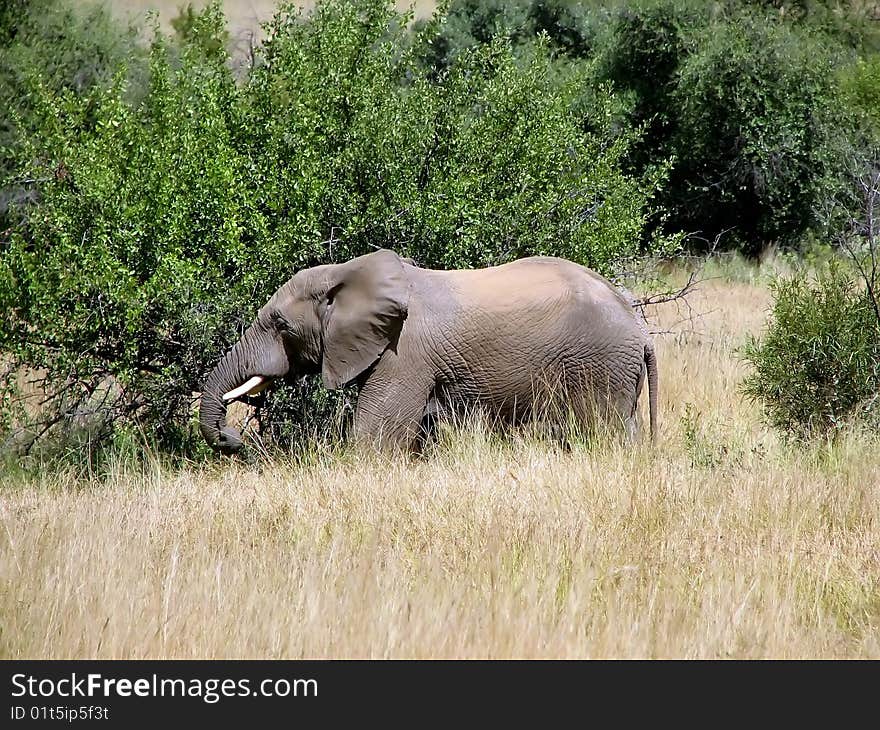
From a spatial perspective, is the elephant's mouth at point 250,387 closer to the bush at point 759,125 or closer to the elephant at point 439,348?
the elephant at point 439,348

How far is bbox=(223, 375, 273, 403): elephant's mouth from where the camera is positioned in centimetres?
849

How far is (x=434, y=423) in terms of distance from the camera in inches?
342

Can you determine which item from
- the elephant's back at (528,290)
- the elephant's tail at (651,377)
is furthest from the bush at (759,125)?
the elephant's back at (528,290)

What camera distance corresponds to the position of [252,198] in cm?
912

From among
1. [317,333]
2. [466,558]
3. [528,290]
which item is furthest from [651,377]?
[466,558]

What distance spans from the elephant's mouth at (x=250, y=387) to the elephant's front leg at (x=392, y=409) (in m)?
0.68

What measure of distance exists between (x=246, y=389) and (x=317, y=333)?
0.60 m

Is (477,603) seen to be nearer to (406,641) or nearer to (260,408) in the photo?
(406,641)

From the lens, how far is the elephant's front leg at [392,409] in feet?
27.3

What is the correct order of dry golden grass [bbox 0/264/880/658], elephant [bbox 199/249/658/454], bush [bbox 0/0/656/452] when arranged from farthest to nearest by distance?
bush [bbox 0/0/656/452] < elephant [bbox 199/249/658/454] < dry golden grass [bbox 0/264/880/658]

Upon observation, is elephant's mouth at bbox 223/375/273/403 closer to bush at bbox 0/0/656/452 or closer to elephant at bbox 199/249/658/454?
elephant at bbox 199/249/658/454

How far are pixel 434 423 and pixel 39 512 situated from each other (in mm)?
2773

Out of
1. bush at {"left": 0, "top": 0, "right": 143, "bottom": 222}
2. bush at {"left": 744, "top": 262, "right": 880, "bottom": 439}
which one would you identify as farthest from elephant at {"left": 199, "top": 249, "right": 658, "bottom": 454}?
bush at {"left": 0, "top": 0, "right": 143, "bottom": 222}

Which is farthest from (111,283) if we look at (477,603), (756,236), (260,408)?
(756,236)
